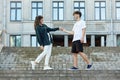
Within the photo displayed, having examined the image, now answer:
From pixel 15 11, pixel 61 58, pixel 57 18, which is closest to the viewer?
pixel 61 58

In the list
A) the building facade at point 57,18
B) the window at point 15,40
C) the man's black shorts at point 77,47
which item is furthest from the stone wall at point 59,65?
the window at point 15,40

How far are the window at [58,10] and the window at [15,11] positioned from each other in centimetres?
391

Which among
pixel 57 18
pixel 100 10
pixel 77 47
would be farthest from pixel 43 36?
pixel 100 10

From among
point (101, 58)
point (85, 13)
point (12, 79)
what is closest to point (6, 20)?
point (85, 13)

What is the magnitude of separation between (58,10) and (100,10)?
4688 mm

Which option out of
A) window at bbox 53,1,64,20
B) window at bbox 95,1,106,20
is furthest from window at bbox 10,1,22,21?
window at bbox 95,1,106,20

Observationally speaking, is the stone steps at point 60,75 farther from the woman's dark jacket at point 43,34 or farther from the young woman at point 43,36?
the woman's dark jacket at point 43,34

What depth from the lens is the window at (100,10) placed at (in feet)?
164

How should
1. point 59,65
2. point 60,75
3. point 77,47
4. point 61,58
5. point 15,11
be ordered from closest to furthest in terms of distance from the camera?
1. point 60,75
2. point 77,47
3. point 59,65
4. point 61,58
5. point 15,11

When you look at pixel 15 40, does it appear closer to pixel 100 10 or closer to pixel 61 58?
pixel 100 10

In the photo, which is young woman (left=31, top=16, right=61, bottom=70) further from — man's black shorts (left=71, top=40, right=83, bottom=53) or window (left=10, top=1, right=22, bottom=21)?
window (left=10, top=1, right=22, bottom=21)

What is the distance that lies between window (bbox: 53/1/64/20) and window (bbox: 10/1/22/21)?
391 cm

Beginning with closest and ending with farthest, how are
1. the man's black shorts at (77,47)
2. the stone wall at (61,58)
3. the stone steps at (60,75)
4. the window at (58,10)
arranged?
the stone steps at (60,75) → the man's black shorts at (77,47) → the stone wall at (61,58) → the window at (58,10)

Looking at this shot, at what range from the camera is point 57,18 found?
50188 millimetres
